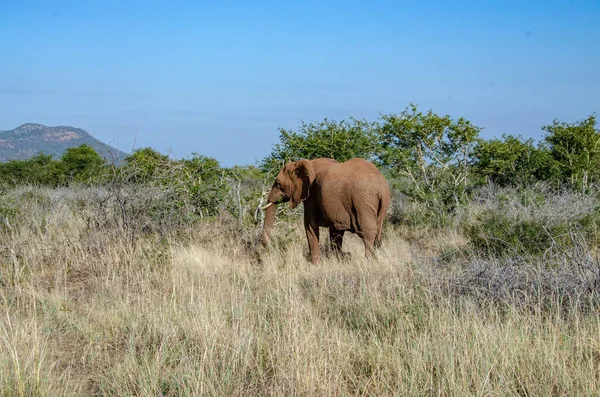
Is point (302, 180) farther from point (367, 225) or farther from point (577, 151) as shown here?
point (577, 151)

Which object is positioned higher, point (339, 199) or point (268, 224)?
point (339, 199)

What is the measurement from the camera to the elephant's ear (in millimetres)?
10398

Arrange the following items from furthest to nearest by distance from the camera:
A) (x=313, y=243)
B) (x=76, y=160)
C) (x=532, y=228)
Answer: (x=76, y=160) < (x=313, y=243) < (x=532, y=228)

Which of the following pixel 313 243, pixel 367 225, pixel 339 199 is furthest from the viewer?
pixel 313 243

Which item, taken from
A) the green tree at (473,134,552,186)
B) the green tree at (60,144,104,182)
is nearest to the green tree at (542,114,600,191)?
the green tree at (473,134,552,186)

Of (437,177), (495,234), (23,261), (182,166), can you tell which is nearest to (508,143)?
(437,177)

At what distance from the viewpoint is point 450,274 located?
662 centimetres

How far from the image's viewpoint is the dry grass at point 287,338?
14.6ft

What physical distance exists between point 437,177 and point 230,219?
17.2 feet

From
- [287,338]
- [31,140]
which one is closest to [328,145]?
[287,338]

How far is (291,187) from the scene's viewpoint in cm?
1077

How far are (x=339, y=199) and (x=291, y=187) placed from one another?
115cm

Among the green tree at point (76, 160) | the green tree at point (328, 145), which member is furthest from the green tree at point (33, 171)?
the green tree at point (328, 145)

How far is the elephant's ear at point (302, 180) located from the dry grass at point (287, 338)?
8.32 feet
